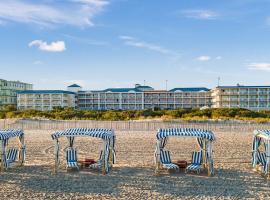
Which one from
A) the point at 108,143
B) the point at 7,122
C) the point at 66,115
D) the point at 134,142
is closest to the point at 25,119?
the point at 7,122

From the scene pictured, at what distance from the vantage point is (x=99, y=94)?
331ft

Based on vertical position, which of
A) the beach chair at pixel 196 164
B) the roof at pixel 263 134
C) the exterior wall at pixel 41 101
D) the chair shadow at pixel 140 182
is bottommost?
Answer: the chair shadow at pixel 140 182

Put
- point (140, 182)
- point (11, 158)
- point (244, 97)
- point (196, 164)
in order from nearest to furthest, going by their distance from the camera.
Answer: point (140, 182)
point (196, 164)
point (11, 158)
point (244, 97)

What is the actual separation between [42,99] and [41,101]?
0.70 meters

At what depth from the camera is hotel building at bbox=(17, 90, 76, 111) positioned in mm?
100062

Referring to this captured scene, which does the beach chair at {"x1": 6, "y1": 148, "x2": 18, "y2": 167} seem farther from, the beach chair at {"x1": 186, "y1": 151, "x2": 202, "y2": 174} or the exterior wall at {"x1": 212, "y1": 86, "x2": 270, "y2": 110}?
the exterior wall at {"x1": 212, "y1": 86, "x2": 270, "y2": 110}

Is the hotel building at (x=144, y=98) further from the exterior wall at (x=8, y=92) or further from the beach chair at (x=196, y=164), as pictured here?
the beach chair at (x=196, y=164)

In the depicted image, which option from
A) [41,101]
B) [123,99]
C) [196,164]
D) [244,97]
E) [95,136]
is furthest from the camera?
[41,101]

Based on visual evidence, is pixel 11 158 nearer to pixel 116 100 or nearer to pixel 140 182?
pixel 140 182

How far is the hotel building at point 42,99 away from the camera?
3939 inches

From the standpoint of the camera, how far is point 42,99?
100750 millimetres

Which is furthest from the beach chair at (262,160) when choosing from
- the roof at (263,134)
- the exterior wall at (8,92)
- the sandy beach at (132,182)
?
the exterior wall at (8,92)

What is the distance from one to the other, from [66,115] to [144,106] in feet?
167

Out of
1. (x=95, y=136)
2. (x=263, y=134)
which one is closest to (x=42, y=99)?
(x=95, y=136)
